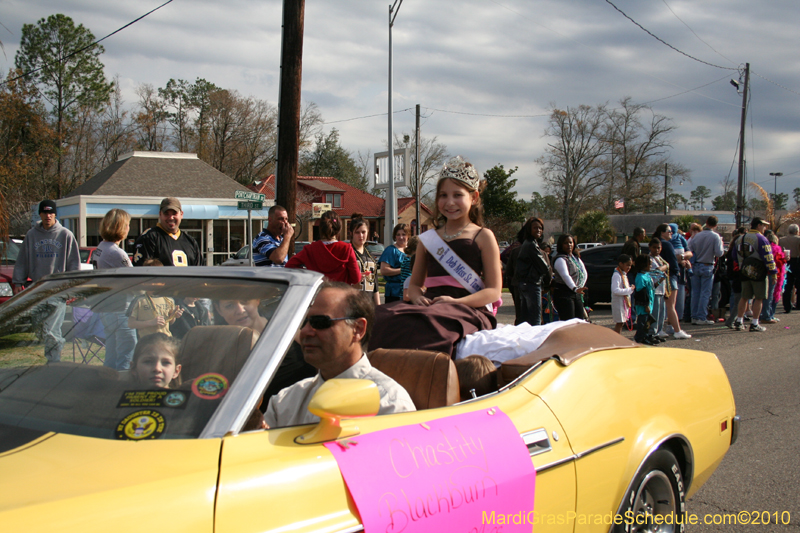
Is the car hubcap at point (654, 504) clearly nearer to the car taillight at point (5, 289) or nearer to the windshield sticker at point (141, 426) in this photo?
the windshield sticker at point (141, 426)

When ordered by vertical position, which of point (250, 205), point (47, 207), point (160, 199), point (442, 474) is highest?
point (160, 199)

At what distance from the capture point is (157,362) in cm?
180

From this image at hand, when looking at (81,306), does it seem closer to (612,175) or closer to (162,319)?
(162,319)

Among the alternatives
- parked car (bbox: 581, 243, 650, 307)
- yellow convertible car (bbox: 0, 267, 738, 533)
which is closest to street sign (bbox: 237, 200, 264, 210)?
yellow convertible car (bbox: 0, 267, 738, 533)

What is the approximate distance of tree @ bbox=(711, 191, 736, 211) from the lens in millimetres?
96125

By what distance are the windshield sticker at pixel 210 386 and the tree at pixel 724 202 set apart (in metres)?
103

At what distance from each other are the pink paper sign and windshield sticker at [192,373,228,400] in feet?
1.09

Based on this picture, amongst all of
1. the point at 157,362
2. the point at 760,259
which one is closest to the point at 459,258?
the point at 157,362

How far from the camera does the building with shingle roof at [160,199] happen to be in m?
28.5

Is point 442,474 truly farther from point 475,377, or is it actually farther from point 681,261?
point 681,261

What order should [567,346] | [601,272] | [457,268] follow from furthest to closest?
[601,272], [457,268], [567,346]

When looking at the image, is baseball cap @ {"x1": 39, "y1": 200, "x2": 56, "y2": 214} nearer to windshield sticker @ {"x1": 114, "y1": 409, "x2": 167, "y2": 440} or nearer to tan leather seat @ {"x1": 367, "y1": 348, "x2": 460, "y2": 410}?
tan leather seat @ {"x1": 367, "y1": 348, "x2": 460, "y2": 410}

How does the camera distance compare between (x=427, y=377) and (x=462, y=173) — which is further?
(x=462, y=173)

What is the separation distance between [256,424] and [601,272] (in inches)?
487
